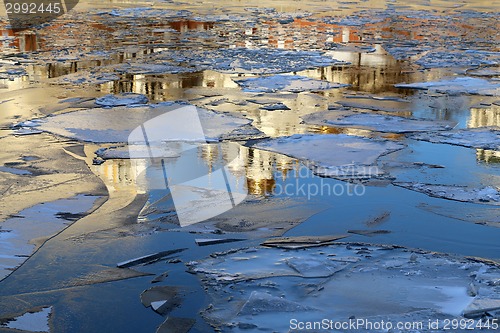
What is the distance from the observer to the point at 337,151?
7488mm

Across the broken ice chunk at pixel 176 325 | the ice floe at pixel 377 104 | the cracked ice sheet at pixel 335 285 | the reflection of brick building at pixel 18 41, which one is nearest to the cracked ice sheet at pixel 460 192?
the cracked ice sheet at pixel 335 285

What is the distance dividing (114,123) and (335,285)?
4860 millimetres

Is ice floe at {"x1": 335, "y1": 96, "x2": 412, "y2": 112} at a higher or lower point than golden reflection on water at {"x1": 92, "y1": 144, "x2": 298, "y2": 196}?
higher

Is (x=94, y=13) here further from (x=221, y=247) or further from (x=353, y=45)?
(x=221, y=247)

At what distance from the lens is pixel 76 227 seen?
18.1 feet

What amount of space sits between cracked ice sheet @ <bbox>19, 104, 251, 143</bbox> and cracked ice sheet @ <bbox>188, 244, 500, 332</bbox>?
11.1 feet

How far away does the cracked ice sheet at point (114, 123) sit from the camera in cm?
809

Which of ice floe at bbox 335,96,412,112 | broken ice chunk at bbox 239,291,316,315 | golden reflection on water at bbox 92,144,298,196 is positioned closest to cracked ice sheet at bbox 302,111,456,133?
ice floe at bbox 335,96,412,112

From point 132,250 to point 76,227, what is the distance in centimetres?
67

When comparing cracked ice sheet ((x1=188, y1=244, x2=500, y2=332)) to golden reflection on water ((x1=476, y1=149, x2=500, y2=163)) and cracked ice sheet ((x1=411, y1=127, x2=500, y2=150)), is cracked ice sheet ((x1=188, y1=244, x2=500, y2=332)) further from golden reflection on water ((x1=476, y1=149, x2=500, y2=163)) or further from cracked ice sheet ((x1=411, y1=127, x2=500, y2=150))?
cracked ice sheet ((x1=411, y1=127, x2=500, y2=150))

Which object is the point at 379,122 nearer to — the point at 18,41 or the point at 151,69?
the point at 151,69

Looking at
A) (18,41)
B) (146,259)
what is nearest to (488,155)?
(146,259)

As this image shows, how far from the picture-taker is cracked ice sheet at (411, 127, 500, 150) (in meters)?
7.86

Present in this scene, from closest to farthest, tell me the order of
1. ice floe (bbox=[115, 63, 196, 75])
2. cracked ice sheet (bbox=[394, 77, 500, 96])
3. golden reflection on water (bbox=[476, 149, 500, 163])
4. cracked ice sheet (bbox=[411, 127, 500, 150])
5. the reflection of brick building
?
golden reflection on water (bbox=[476, 149, 500, 163]) < cracked ice sheet (bbox=[411, 127, 500, 150]) < cracked ice sheet (bbox=[394, 77, 500, 96]) < ice floe (bbox=[115, 63, 196, 75]) < the reflection of brick building
